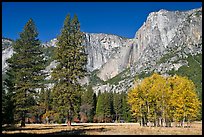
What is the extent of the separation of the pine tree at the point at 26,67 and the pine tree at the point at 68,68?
2.38 meters

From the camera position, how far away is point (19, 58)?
38062 mm

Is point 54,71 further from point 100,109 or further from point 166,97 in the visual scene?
point 100,109

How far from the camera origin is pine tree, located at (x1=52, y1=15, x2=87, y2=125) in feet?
122

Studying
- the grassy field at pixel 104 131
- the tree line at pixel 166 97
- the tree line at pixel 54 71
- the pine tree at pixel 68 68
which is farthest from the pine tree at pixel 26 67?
the tree line at pixel 166 97

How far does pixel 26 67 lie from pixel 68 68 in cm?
524

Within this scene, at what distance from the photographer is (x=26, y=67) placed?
38188 millimetres

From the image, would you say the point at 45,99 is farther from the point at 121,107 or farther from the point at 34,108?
the point at 34,108

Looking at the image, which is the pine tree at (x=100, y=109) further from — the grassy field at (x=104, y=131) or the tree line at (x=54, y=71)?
the grassy field at (x=104, y=131)

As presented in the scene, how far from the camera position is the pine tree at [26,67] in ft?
122

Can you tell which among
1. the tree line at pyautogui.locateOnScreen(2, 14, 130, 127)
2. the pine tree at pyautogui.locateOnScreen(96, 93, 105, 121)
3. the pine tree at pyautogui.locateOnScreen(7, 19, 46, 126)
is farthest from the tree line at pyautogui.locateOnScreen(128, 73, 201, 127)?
the pine tree at pyautogui.locateOnScreen(96, 93, 105, 121)

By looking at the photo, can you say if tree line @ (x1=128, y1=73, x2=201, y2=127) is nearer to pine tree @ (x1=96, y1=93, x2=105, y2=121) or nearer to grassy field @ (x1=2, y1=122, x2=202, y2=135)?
grassy field @ (x1=2, y1=122, x2=202, y2=135)

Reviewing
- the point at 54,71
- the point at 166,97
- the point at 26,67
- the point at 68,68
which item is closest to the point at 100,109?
the point at 166,97

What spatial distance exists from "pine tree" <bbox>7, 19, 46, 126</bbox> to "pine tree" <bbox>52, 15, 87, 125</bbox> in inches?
93.5

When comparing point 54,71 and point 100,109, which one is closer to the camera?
point 54,71
